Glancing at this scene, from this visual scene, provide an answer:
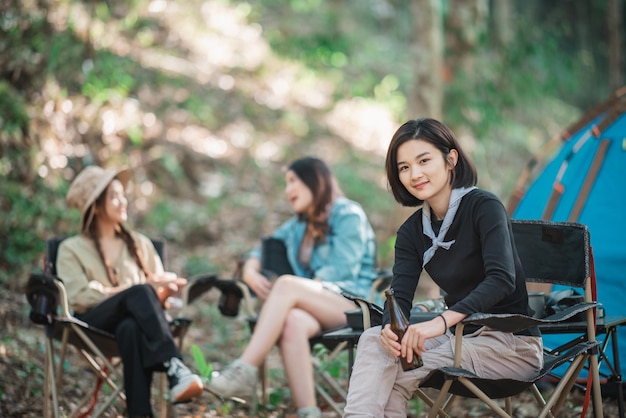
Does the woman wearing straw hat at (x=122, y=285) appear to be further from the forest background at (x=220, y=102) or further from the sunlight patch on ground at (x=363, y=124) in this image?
the sunlight patch on ground at (x=363, y=124)

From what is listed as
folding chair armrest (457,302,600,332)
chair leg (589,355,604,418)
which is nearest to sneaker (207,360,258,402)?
folding chair armrest (457,302,600,332)

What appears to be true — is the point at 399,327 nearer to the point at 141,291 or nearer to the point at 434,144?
the point at 434,144

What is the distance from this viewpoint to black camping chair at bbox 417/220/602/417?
2166 millimetres

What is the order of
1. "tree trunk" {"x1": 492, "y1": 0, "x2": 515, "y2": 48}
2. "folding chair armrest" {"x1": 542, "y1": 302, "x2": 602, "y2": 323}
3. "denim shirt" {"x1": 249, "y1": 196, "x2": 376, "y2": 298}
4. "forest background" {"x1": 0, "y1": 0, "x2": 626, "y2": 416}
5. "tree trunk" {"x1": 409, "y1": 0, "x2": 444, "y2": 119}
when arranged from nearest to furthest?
A: "folding chair armrest" {"x1": 542, "y1": 302, "x2": 602, "y2": 323}
"denim shirt" {"x1": 249, "y1": 196, "x2": 376, "y2": 298}
"forest background" {"x1": 0, "y1": 0, "x2": 626, "y2": 416}
"tree trunk" {"x1": 409, "y1": 0, "x2": 444, "y2": 119}
"tree trunk" {"x1": 492, "y1": 0, "x2": 515, "y2": 48}

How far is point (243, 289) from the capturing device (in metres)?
3.47

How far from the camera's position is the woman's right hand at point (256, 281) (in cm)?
359

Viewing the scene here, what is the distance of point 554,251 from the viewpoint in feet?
9.05

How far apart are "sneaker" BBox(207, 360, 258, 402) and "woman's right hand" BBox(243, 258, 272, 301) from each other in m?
0.62

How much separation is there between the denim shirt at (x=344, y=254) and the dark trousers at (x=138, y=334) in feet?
2.50

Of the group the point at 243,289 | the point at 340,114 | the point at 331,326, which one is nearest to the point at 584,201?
the point at 331,326

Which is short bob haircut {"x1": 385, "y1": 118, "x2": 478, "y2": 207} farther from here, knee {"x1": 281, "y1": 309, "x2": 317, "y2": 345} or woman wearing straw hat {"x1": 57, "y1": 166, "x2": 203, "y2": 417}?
woman wearing straw hat {"x1": 57, "y1": 166, "x2": 203, "y2": 417}

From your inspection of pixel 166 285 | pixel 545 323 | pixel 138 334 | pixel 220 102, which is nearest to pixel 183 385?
pixel 138 334

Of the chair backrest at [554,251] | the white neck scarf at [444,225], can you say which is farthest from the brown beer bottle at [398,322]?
the chair backrest at [554,251]

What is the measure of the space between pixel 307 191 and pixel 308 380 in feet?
3.01
